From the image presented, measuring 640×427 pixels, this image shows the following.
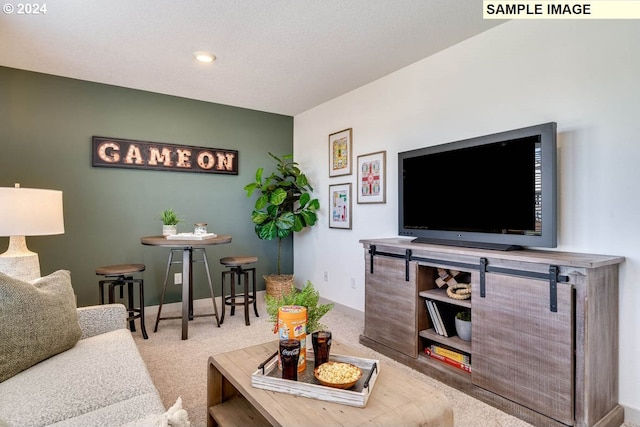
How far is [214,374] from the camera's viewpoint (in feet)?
5.53

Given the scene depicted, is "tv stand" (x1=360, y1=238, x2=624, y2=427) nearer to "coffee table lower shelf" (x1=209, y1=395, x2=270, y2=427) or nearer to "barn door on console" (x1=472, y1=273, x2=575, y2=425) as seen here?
"barn door on console" (x1=472, y1=273, x2=575, y2=425)

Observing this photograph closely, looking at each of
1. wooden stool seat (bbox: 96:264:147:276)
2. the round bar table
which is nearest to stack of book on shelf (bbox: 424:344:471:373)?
the round bar table

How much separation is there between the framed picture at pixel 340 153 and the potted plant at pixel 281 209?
0.47m

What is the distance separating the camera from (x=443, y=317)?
2506mm

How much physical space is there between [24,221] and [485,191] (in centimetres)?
294

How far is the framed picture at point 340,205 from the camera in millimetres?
3896

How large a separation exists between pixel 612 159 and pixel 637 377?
1.19 meters

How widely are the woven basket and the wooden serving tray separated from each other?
2.59m

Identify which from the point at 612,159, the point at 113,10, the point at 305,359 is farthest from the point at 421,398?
the point at 113,10

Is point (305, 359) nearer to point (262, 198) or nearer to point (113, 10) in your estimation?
point (113, 10)

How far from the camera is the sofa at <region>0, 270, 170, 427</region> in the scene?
1192 millimetres

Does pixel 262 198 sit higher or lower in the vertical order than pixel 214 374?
higher
